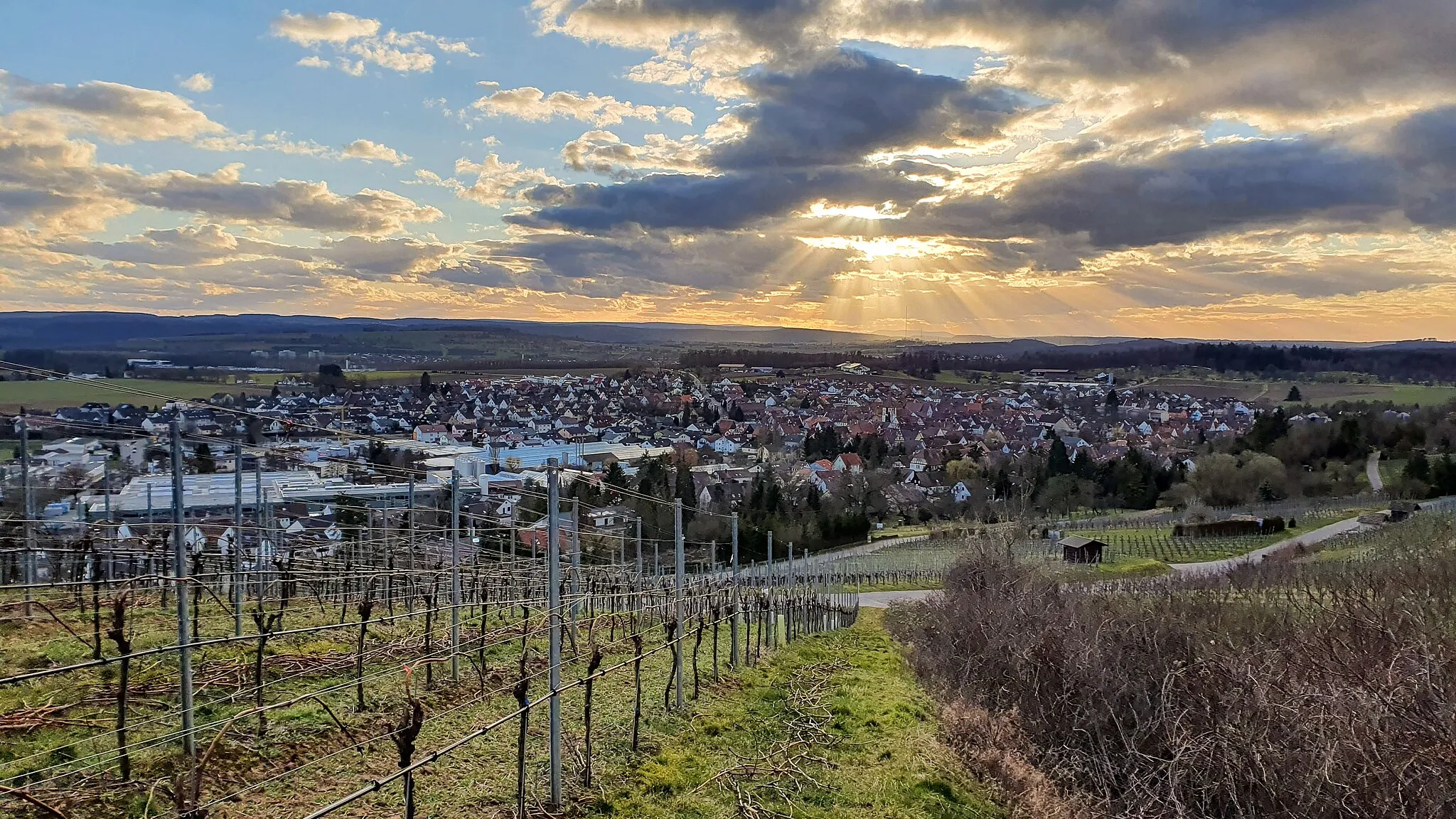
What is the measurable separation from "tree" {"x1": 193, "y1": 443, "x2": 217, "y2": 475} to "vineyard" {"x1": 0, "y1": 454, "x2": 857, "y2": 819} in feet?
3.31

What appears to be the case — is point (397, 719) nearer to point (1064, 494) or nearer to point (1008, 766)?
point (1008, 766)

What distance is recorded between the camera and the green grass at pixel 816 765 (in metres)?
6.96

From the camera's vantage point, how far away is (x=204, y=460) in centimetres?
961

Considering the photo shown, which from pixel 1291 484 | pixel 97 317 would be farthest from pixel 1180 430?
pixel 97 317

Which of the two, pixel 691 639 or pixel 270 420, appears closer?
pixel 270 420

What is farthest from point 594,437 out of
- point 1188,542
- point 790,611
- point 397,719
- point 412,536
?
point 397,719

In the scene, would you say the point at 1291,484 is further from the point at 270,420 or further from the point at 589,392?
the point at 270,420

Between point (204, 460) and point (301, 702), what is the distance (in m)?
3.91

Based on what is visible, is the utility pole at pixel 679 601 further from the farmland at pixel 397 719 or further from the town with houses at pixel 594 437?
the town with houses at pixel 594 437

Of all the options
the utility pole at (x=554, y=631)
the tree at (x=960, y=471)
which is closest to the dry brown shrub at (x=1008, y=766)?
the utility pole at (x=554, y=631)

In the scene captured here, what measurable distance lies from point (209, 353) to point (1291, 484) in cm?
6202

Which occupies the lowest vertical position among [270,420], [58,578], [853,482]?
[853,482]

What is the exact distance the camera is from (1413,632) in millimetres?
12383

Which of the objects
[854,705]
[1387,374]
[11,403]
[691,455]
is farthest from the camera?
[1387,374]
